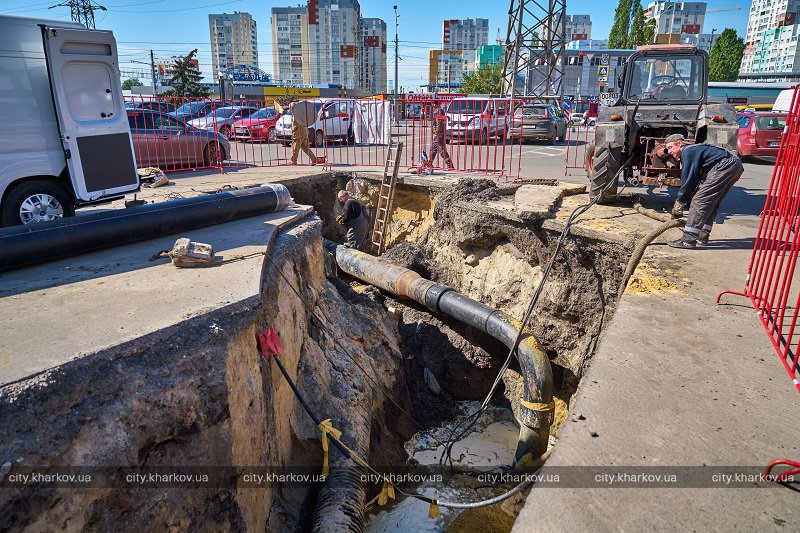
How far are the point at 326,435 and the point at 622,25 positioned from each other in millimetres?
61158

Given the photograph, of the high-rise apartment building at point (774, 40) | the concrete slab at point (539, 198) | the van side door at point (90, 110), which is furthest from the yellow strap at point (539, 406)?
the high-rise apartment building at point (774, 40)

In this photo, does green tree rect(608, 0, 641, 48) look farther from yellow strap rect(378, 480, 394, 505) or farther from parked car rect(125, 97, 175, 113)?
yellow strap rect(378, 480, 394, 505)

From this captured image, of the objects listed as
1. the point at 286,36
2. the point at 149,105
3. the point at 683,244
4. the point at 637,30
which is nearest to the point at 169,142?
the point at 149,105

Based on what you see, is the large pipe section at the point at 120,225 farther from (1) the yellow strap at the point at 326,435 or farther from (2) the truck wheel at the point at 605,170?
(2) the truck wheel at the point at 605,170

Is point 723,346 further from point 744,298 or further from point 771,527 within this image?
point 771,527

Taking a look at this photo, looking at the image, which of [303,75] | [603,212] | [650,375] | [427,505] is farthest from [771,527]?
[303,75]

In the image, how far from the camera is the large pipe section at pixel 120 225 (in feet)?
13.3

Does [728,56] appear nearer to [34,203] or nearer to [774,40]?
[774,40]

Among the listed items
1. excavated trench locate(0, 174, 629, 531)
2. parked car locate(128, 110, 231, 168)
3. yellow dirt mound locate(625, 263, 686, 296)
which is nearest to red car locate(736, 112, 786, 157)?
excavated trench locate(0, 174, 629, 531)

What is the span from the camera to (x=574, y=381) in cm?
665

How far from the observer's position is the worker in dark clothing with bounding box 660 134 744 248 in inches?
213

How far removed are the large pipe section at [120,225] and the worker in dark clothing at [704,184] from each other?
194 inches

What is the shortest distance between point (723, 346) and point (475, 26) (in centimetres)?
15835

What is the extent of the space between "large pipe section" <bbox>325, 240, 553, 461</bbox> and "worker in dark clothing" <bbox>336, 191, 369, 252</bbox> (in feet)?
1.49
